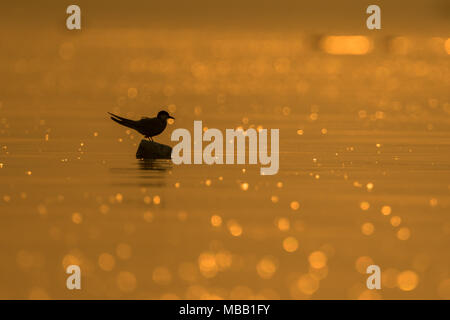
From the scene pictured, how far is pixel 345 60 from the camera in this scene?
75.1m

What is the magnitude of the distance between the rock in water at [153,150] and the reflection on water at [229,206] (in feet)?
1.27

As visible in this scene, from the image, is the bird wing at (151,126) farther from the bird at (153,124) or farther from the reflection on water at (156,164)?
the reflection on water at (156,164)

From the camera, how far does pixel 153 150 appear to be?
20.7 m

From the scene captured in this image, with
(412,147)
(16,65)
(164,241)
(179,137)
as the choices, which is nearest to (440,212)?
(164,241)

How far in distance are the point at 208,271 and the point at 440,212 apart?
391cm

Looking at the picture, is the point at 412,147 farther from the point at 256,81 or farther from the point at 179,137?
the point at 256,81

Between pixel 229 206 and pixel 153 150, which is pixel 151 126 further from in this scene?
pixel 229 206

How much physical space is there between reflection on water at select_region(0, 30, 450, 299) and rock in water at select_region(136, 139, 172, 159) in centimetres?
39

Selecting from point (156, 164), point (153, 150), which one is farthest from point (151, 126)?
point (156, 164)

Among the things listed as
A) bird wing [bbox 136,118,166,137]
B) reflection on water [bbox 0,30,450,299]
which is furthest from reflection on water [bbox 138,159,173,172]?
bird wing [bbox 136,118,166,137]

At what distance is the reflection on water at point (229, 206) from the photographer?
488 inches

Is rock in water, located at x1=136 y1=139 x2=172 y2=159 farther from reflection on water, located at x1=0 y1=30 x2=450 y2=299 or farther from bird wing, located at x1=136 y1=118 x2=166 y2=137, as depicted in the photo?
bird wing, located at x1=136 y1=118 x2=166 y2=137

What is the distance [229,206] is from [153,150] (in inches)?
194

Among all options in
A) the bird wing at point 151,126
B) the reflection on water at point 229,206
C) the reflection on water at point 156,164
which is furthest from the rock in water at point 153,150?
the bird wing at point 151,126
